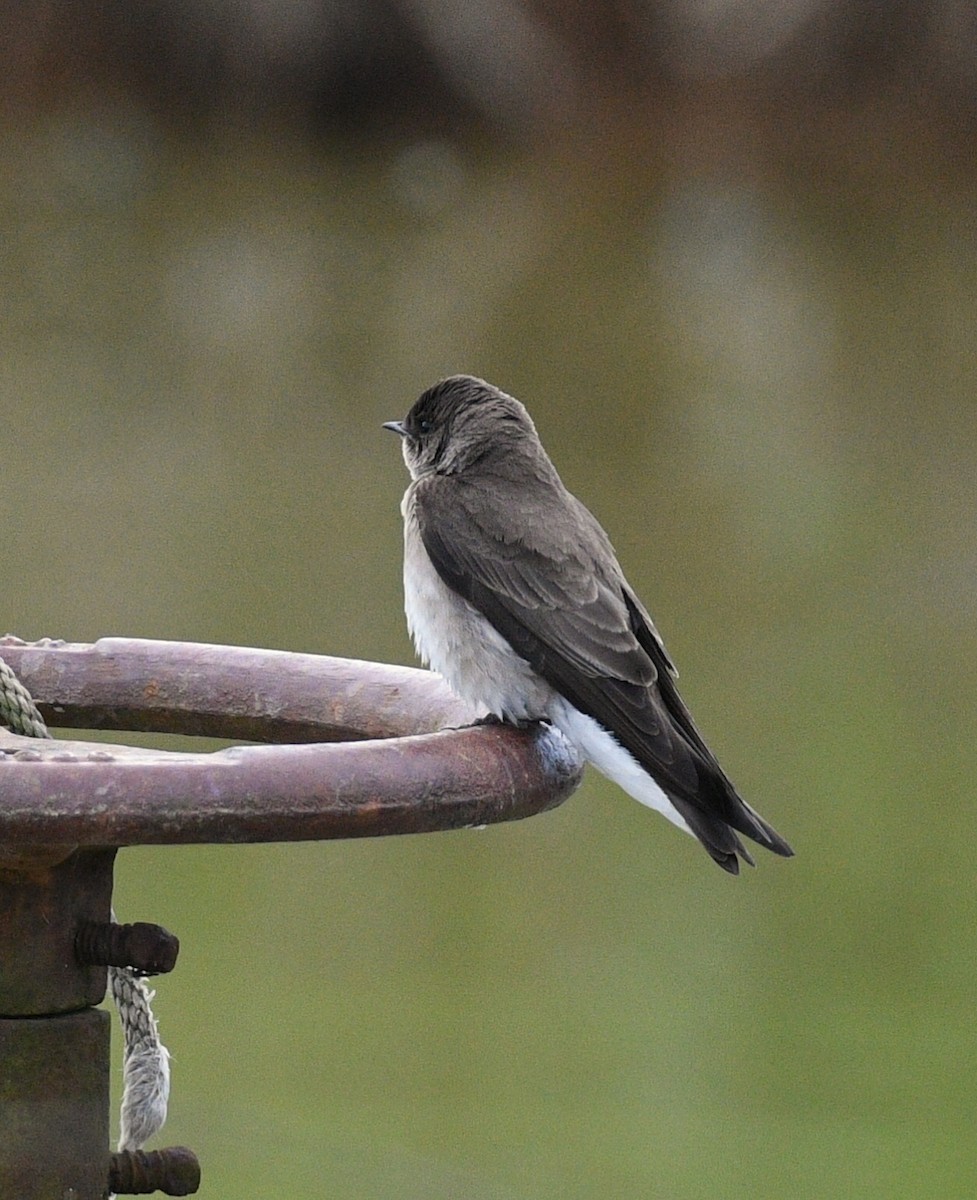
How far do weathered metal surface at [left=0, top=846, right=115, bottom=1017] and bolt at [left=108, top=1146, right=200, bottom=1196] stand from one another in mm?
112

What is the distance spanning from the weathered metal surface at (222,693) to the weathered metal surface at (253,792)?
31cm

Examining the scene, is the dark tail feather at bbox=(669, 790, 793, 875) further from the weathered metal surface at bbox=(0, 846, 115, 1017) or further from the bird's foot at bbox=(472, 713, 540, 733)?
the weathered metal surface at bbox=(0, 846, 115, 1017)

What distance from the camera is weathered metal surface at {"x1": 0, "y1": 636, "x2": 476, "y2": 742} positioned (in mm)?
Result: 1997

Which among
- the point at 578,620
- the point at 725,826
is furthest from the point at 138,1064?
the point at 578,620

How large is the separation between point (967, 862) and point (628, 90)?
5.80 meters

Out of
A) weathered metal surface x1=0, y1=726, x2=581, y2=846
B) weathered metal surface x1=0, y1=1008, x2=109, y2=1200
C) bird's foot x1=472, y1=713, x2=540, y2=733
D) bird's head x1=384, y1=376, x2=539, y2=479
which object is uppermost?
bird's head x1=384, y1=376, x2=539, y2=479

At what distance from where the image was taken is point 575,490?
22.9 ft

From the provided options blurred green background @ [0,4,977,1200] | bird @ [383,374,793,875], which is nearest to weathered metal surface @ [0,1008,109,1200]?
bird @ [383,374,793,875]

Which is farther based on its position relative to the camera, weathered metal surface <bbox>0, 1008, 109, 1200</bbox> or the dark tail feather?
the dark tail feather

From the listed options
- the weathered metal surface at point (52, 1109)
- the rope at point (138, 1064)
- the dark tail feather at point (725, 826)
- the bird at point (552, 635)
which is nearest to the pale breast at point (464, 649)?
the bird at point (552, 635)

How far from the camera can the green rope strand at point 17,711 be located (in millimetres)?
1797

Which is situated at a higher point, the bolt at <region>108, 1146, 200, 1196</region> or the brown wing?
the brown wing

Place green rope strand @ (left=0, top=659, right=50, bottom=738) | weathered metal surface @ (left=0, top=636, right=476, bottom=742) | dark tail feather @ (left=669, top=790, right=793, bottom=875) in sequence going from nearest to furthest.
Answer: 1. green rope strand @ (left=0, top=659, right=50, bottom=738)
2. weathered metal surface @ (left=0, top=636, right=476, bottom=742)
3. dark tail feather @ (left=669, top=790, right=793, bottom=875)

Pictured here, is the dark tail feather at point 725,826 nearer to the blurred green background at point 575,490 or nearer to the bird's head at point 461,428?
the bird's head at point 461,428
